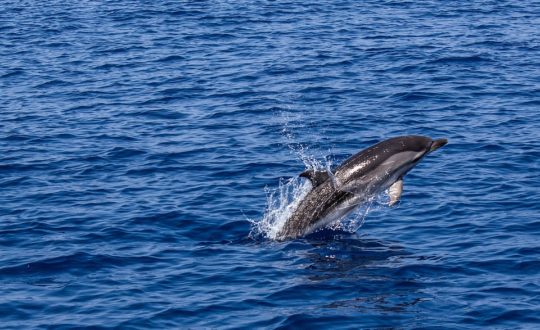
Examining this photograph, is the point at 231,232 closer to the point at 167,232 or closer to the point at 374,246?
the point at 167,232

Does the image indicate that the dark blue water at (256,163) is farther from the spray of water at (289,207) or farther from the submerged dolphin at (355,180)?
the submerged dolphin at (355,180)

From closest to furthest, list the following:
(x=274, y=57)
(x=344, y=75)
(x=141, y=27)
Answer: (x=344, y=75) < (x=274, y=57) < (x=141, y=27)

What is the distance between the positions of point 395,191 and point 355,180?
1137mm

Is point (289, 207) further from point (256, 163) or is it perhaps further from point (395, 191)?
point (256, 163)

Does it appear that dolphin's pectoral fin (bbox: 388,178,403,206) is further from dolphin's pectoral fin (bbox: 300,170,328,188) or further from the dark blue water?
dolphin's pectoral fin (bbox: 300,170,328,188)

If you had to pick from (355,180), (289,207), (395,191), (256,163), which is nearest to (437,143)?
(395,191)

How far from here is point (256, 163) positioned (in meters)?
27.5

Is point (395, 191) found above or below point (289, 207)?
above

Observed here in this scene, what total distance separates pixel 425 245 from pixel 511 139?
26.5 feet

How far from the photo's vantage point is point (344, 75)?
120ft

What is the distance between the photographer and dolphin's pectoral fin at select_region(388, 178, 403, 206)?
2233 cm

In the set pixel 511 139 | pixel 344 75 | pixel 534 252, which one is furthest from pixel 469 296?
pixel 344 75

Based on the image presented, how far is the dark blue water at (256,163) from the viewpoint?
19.0m

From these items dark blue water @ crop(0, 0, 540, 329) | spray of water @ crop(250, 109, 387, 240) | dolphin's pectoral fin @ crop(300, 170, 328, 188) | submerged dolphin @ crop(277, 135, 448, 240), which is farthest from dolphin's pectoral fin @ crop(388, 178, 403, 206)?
dolphin's pectoral fin @ crop(300, 170, 328, 188)
